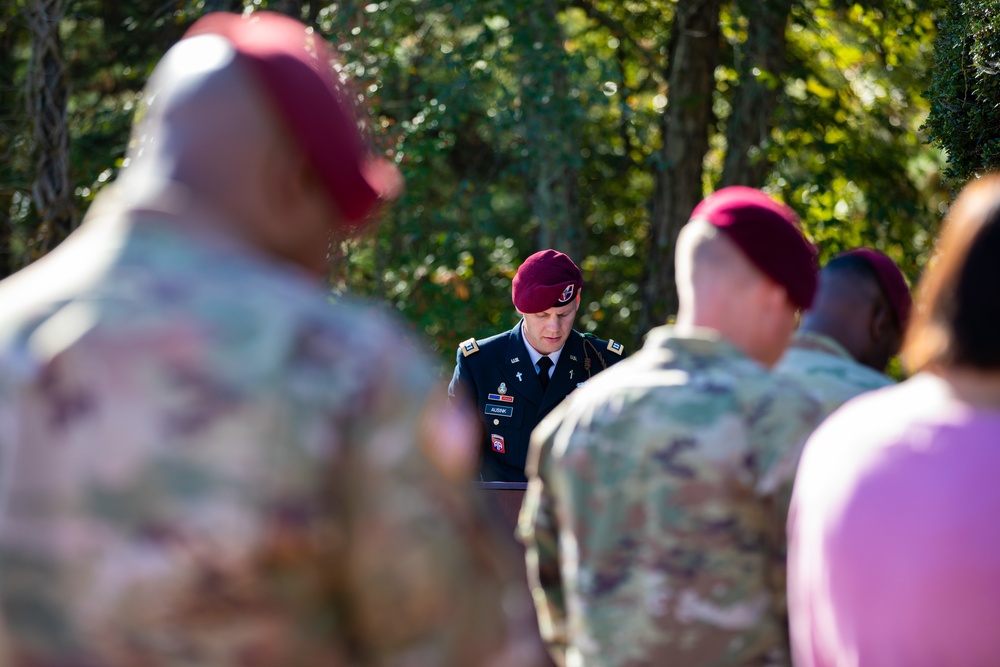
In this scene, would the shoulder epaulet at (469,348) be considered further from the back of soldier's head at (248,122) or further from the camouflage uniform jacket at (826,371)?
the back of soldier's head at (248,122)

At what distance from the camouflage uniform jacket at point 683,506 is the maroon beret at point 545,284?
320 cm

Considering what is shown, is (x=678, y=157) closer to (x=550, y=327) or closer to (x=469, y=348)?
(x=469, y=348)

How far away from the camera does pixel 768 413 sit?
237 cm

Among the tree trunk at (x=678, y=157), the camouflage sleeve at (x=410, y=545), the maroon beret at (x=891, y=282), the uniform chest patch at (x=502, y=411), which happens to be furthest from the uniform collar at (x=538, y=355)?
the tree trunk at (x=678, y=157)

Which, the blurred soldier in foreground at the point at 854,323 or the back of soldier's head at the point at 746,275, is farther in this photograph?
the blurred soldier in foreground at the point at 854,323

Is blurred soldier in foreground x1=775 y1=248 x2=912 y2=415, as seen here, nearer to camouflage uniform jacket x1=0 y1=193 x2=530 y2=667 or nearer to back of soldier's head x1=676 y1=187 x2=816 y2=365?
back of soldier's head x1=676 y1=187 x2=816 y2=365

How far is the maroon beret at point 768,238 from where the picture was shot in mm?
2539

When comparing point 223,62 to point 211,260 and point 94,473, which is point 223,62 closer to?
point 211,260

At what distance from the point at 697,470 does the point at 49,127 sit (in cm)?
905

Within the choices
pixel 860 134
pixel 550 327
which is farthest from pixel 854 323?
pixel 860 134

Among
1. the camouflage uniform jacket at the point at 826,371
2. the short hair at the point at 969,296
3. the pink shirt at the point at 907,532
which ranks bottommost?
the camouflage uniform jacket at the point at 826,371

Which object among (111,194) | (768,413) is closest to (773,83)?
(768,413)

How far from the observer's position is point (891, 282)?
9.80 feet

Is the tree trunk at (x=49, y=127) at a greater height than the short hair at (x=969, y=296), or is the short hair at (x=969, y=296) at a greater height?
the short hair at (x=969, y=296)
